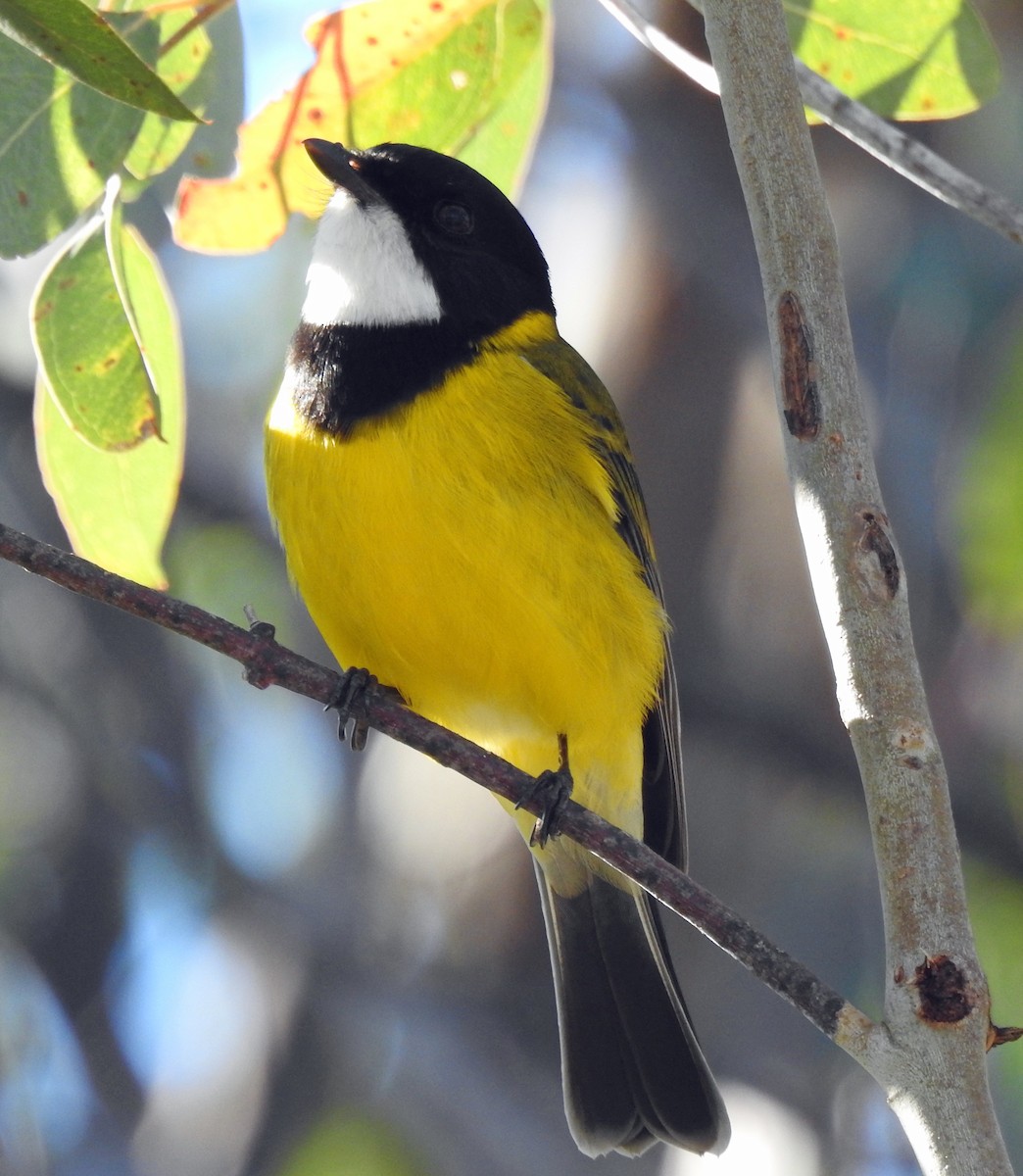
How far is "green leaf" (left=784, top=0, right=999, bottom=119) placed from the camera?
3127mm

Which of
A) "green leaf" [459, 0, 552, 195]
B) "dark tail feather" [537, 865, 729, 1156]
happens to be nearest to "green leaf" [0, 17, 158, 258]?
"green leaf" [459, 0, 552, 195]

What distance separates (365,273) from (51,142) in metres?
0.98

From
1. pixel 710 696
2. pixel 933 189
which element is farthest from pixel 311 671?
pixel 710 696

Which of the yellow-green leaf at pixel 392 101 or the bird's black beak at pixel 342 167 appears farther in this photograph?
the bird's black beak at pixel 342 167

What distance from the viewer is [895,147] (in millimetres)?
2518

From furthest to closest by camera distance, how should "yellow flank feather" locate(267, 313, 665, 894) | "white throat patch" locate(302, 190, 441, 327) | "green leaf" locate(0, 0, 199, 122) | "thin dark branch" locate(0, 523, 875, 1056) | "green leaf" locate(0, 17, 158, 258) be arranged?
"white throat patch" locate(302, 190, 441, 327) < "yellow flank feather" locate(267, 313, 665, 894) < "green leaf" locate(0, 17, 158, 258) < "thin dark branch" locate(0, 523, 875, 1056) < "green leaf" locate(0, 0, 199, 122)

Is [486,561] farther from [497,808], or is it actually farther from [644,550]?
[497,808]

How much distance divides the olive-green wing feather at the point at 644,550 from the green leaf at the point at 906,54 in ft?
2.96

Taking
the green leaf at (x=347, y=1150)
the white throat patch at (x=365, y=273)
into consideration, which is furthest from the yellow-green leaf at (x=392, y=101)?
the green leaf at (x=347, y=1150)

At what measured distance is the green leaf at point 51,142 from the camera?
2721 millimetres

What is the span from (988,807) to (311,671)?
374 cm

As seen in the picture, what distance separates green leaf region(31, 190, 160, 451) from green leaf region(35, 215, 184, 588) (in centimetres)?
17

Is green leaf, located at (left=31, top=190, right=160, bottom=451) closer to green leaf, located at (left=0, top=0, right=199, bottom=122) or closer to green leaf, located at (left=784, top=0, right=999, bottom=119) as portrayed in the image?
green leaf, located at (left=0, top=0, right=199, bottom=122)

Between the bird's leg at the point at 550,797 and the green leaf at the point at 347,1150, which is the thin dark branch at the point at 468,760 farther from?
the green leaf at the point at 347,1150
